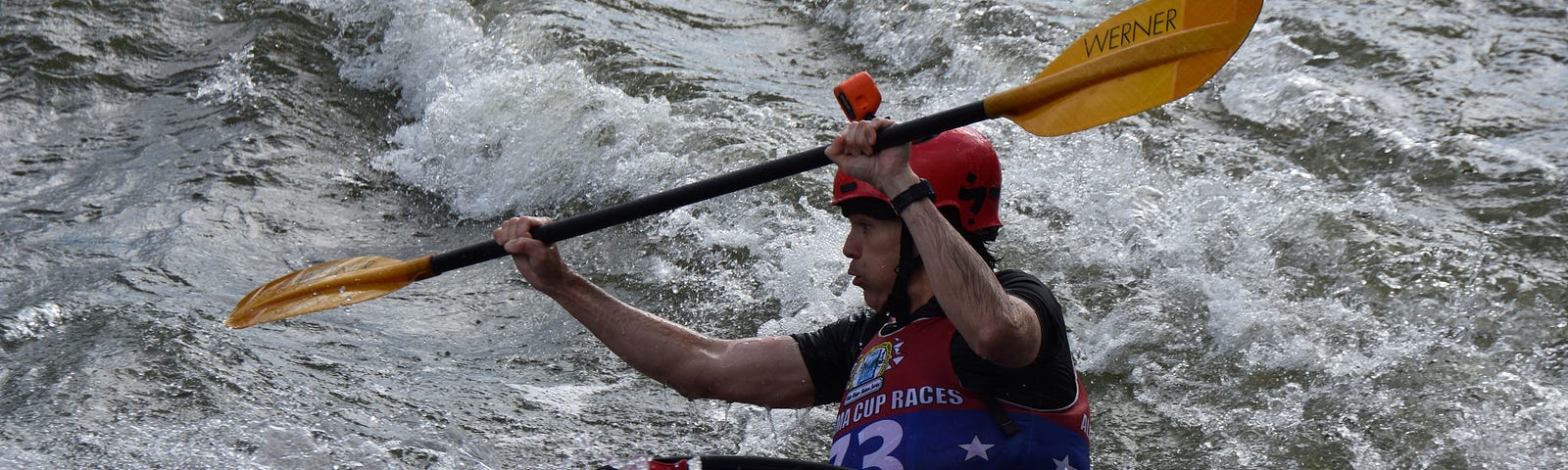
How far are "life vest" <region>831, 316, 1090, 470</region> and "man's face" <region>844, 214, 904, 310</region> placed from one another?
113mm

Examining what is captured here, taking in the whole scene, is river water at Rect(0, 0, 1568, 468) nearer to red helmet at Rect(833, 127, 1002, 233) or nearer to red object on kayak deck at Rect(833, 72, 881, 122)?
red helmet at Rect(833, 127, 1002, 233)

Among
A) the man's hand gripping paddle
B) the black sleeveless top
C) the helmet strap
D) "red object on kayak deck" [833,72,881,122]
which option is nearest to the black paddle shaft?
the man's hand gripping paddle

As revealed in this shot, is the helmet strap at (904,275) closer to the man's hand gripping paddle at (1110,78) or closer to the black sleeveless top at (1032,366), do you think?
the black sleeveless top at (1032,366)

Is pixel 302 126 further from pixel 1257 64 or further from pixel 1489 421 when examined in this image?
pixel 1489 421

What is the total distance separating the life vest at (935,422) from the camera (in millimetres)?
2715

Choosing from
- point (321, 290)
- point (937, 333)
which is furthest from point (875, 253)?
point (321, 290)

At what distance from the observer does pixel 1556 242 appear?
478cm

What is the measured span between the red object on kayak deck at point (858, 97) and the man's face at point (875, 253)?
0.79ft

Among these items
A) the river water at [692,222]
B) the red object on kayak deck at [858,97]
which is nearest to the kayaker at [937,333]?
the red object on kayak deck at [858,97]

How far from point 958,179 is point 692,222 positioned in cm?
299

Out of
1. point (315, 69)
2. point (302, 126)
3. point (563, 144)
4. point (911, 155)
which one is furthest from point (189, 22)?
point (911, 155)

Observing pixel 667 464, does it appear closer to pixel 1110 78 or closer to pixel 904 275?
pixel 904 275

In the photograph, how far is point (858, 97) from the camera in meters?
2.92

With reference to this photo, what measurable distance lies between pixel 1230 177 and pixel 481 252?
10.9ft
